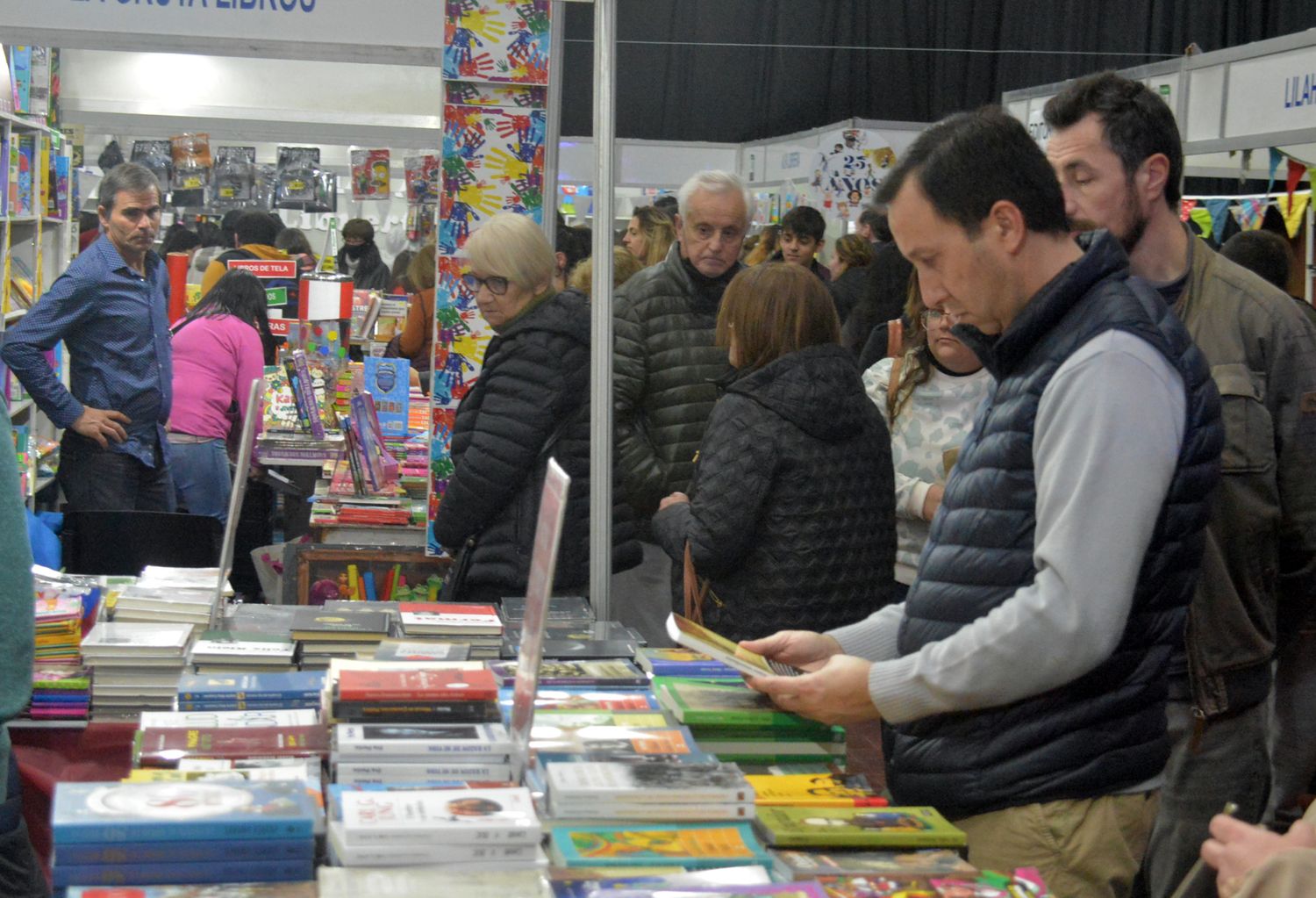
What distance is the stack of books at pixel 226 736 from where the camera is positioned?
5.84 ft

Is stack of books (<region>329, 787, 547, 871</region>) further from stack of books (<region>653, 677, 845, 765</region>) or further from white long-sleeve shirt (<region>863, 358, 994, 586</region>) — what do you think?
white long-sleeve shirt (<region>863, 358, 994, 586</region>)

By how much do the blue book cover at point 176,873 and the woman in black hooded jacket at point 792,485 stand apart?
4.77ft

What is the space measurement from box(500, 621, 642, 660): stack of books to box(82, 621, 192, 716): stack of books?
0.60 metres

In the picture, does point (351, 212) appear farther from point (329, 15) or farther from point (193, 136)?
point (329, 15)

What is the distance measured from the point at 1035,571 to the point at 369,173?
Result: 24.6ft

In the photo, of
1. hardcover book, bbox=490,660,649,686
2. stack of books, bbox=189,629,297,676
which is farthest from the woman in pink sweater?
hardcover book, bbox=490,660,649,686

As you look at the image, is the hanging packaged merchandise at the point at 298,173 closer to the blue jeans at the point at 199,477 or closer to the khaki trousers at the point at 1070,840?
the blue jeans at the point at 199,477

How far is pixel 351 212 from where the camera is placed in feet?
32.5

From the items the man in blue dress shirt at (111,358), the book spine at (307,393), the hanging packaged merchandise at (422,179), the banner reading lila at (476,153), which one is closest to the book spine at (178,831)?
the banner reading lila at (476,153)

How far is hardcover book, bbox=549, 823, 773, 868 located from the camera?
1490 mm

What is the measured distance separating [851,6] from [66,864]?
12.1 metres

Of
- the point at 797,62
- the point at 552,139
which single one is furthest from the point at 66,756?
the point at 797,62

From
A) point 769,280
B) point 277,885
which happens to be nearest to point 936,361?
point 769,280

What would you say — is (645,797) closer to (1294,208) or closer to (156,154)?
(1294,208)
